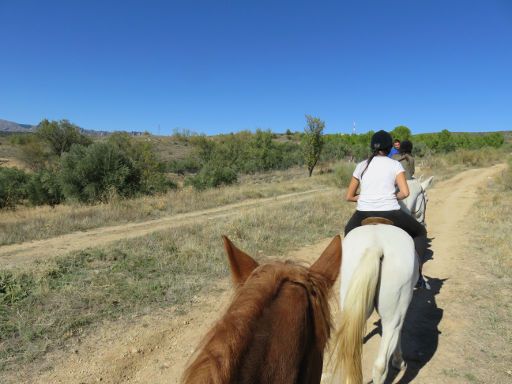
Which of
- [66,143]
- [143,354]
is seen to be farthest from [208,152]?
[143,354]

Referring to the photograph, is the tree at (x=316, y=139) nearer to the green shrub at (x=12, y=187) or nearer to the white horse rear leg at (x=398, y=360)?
the green shrub at (x=12, y=187)

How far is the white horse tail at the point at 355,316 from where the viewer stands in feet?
8.83

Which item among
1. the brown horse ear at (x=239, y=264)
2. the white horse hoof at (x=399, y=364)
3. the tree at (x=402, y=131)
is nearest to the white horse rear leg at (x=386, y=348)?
the white horse hoof at (x=399, y=364)

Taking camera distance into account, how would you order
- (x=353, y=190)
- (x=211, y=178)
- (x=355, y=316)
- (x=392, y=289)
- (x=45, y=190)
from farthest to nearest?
(x=211, y=178) < (x=45, y=190) < (x=353, y=190) < (x=392, y=289) < (x=355, y=316)

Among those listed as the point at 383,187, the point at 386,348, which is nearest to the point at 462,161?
the point at 383,187

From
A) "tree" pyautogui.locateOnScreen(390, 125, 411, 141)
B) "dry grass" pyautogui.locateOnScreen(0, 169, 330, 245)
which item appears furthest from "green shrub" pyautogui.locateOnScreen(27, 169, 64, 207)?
"tree" pyautogui.locateOnScreen(390, 125, 411, 141)

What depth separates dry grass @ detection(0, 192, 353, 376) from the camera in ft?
13.6

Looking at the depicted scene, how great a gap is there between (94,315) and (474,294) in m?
5.67

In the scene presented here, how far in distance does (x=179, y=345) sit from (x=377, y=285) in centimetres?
250

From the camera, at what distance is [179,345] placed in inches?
159

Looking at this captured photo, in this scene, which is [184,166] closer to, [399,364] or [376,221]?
[376,221]

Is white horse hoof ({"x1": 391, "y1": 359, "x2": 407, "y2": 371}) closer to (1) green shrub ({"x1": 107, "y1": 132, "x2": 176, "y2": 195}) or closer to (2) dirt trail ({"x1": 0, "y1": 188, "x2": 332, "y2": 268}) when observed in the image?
(2) dirt trail ({"x1": 0, "y1": 188, "x2": 332, "y2": 268})

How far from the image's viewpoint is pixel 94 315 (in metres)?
4.53

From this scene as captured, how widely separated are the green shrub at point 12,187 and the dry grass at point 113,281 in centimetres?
1049
